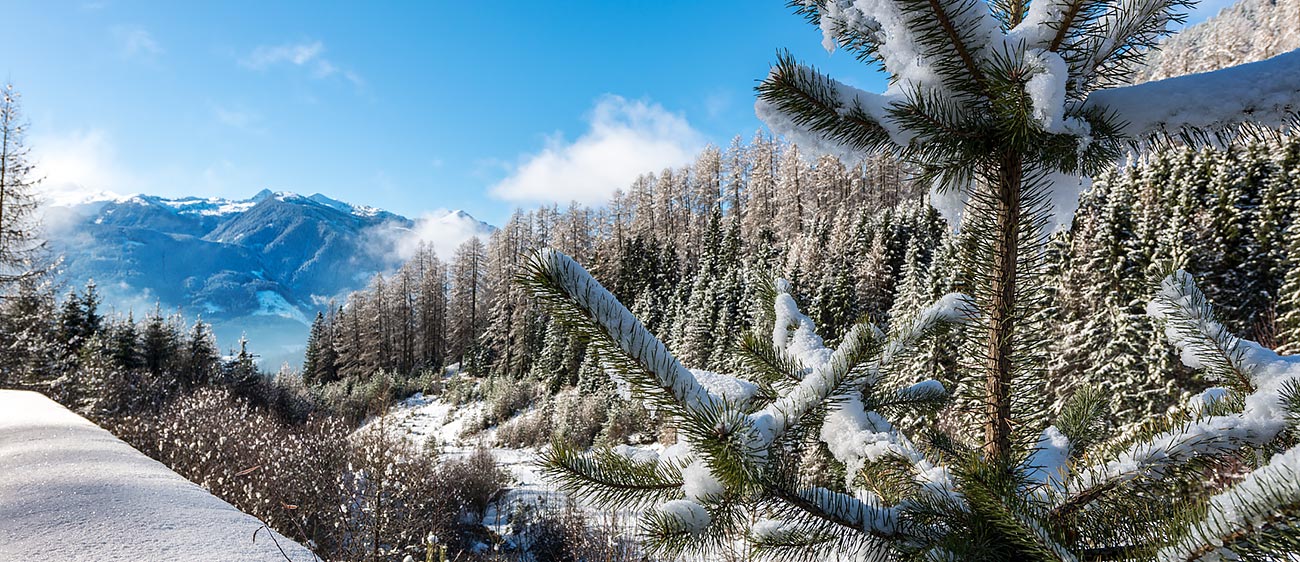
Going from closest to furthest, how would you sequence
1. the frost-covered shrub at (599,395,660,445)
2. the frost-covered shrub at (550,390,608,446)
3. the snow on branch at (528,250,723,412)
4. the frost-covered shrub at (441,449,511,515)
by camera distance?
the snow on branch at (528,250,723,412)
the frost-covered shrub at (441,449,511,515)
the frost-covered shrub at (599,395,660,445)
the frost-covered shrub at (550,390,608,446)

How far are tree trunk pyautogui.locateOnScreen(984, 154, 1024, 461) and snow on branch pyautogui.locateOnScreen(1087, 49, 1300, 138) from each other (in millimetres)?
181

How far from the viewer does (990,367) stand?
1103 mm

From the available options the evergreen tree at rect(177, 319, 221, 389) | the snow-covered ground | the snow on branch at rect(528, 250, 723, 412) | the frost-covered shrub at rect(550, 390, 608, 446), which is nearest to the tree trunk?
the snow on branch at rect(528, 250, 723, 412)

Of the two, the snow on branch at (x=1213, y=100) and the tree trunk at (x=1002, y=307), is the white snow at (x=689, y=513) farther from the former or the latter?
the snow on branch at (x=1213, y=100)

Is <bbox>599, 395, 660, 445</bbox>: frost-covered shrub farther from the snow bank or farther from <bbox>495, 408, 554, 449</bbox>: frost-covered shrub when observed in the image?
the snow bank

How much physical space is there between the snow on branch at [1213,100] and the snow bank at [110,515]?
10.3 feet

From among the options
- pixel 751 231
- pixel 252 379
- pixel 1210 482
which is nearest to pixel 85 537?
pixel 1210 482

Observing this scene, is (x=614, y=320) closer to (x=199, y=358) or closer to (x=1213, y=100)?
(x=1213, y=100)

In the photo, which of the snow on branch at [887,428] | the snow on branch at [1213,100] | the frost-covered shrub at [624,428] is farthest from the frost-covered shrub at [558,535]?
the frost-covered shrub at [624,428]

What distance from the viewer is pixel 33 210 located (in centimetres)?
1167

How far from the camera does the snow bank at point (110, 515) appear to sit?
2184 millimetres

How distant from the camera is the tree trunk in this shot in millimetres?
1048

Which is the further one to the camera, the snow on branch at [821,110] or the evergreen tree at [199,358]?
the evergreen tree at [199,358]

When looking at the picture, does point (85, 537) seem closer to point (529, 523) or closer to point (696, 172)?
point (529, 523)
